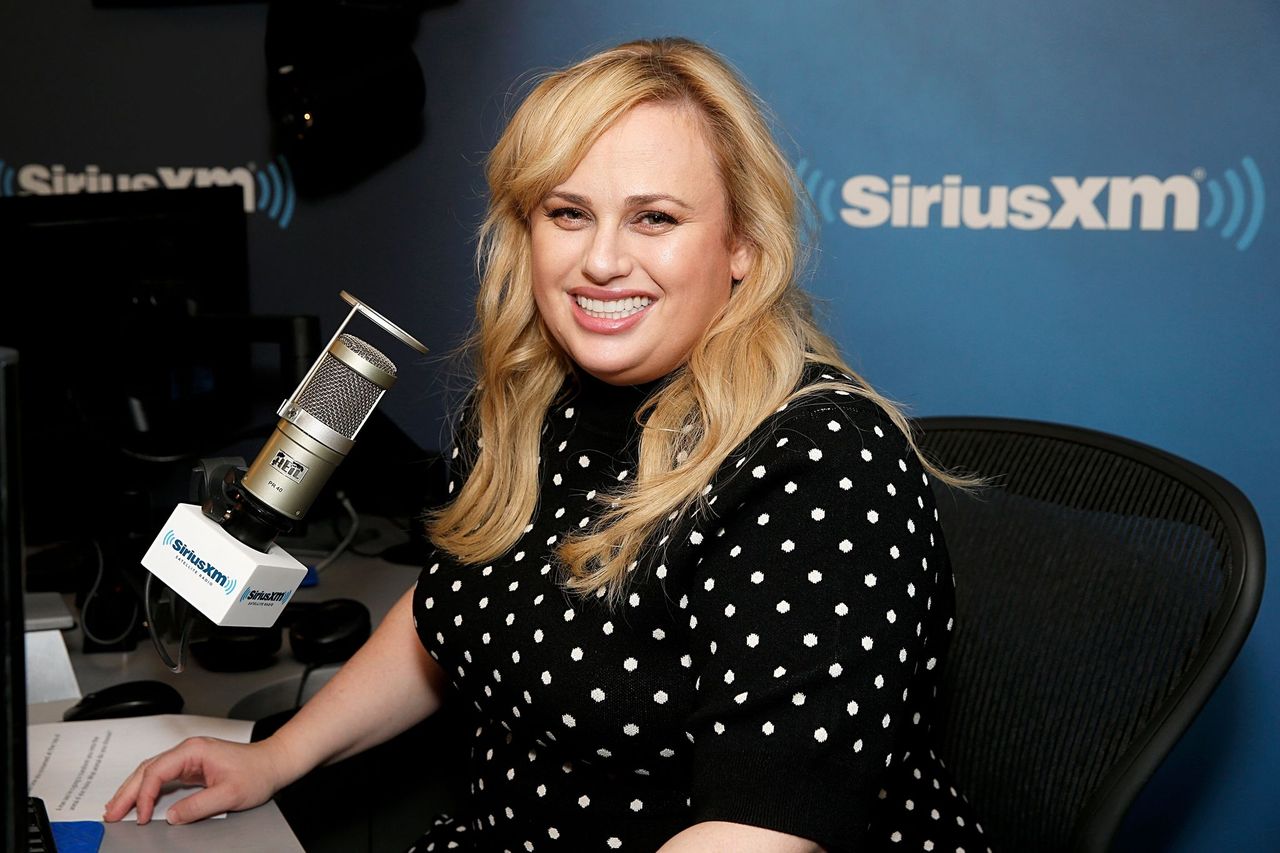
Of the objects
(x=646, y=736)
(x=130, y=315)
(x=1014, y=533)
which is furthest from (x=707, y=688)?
(x=130, y=315)

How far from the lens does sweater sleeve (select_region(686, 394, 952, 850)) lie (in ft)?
3.11

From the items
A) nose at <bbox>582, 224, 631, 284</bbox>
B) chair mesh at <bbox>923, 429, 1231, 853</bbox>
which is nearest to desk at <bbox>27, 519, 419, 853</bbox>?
nose at <bbox>582, 224, 631, 284</bbox>

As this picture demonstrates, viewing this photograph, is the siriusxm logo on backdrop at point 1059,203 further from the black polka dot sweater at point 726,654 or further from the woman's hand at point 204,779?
the woman's hand at point 204,779

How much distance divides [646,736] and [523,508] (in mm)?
307

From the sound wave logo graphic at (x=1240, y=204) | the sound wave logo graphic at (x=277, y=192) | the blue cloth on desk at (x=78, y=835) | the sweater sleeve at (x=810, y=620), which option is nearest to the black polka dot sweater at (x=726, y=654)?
the sweater sleeve at (x=810, y=620)

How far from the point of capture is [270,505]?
91 centimetres

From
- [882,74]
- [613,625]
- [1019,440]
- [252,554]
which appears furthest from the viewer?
[882,74]

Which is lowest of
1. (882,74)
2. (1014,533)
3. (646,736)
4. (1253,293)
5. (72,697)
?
(72,697)

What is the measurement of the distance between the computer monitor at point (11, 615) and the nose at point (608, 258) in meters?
0.67

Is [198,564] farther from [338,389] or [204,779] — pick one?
[204,779]

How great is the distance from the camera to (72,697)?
1438 millimetres

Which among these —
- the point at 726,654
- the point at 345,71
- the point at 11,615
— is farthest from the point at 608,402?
the point at 345,71

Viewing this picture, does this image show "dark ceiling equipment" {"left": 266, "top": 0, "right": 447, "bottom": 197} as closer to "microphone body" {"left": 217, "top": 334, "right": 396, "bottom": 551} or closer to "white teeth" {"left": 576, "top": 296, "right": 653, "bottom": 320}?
"white teeth" {"left": 576, "top": 296, "right": 653, "bottom": 320}

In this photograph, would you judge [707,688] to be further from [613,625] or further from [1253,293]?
[1253,293]
